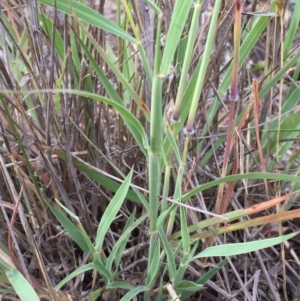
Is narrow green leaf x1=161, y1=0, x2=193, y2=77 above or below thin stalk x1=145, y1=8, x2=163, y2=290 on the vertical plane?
above

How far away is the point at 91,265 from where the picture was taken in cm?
56

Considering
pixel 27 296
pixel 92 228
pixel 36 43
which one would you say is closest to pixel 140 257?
pixel 92 228

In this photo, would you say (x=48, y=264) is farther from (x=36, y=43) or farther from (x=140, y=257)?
(x=36, y=43)

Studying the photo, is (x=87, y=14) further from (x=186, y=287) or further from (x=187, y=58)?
(x=186, y=287)

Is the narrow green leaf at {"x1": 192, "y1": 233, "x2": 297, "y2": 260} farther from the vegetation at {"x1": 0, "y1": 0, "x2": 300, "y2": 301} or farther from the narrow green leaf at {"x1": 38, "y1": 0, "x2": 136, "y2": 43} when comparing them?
the narrow green leaf at {"x1": 38, "y1": 0, "x2": 136, "y2": 43}

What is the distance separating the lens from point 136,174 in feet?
2.41

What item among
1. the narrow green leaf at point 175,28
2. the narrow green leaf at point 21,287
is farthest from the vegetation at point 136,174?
the narrow green leaf at point 175,28

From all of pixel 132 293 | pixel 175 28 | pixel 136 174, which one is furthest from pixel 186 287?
pixel 175 28

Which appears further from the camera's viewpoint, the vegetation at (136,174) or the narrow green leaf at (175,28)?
the vegetation at (136,174)

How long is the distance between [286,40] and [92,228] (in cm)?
40

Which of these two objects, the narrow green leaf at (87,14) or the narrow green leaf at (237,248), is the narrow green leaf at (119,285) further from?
the narrow green leaf at (87,14)

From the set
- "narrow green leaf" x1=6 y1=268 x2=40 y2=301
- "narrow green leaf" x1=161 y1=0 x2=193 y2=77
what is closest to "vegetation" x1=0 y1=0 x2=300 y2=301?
"narrow green leaf" x1=6 y1=268 x2=40 y2=301

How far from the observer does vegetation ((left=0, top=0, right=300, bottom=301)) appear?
1.80 ft

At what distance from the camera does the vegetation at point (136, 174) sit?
0.55 meters
